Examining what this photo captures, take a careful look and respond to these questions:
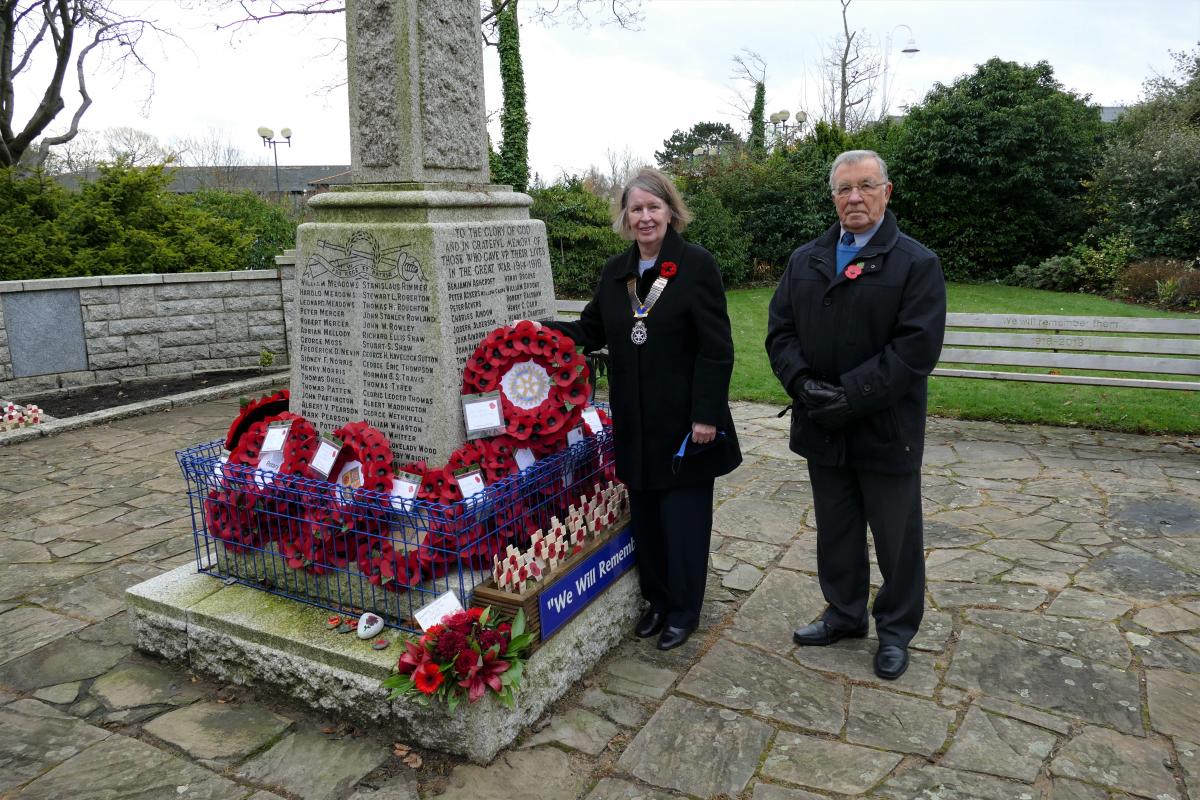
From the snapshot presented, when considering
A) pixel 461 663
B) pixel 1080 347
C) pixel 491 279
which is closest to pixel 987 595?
pixel 461 663

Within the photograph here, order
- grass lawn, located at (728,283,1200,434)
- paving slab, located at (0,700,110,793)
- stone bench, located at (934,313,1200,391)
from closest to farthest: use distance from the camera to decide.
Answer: paving slab, located at (0,700,110,793) → stone bench, located at (934,313,1200,391) → grass lawn, located at (728,283,1200,434)

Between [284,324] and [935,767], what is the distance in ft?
29.2

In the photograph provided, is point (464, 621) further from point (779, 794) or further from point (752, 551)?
point (752, 551)

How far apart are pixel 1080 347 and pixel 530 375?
544cm

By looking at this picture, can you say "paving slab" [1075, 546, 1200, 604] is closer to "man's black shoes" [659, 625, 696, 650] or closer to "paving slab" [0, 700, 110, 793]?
"man's black shoes" [659, 625, 696, 650]

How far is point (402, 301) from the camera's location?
3568 millimetres

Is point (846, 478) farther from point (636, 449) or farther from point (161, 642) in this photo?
point (161, 642)

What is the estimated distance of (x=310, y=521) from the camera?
3.35 meters

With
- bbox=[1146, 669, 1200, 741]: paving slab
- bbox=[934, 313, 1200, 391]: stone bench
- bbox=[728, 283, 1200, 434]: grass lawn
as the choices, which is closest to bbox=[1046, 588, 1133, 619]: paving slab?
bbox=[1146, 669, 1200, 741]: paving slab

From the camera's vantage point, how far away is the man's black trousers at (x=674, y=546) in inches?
135

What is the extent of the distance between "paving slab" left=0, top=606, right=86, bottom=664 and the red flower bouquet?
1970mm

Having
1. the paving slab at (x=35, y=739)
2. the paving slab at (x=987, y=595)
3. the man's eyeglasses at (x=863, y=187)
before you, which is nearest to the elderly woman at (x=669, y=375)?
the man's eyeglasses at (x=863, y=187)

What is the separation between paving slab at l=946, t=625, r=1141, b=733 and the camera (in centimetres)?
299

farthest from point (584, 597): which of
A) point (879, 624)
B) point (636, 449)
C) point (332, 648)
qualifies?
point (879, 624)
